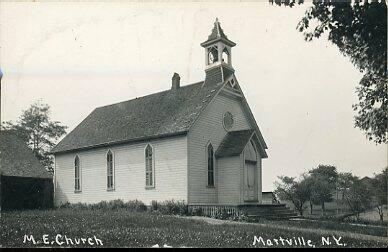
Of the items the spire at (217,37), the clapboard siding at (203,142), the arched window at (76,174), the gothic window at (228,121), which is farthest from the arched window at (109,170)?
the spire at (217,37)

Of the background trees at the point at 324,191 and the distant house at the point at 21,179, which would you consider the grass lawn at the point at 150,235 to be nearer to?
the distant house at the point at 21,179

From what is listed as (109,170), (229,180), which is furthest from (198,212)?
(109,170)

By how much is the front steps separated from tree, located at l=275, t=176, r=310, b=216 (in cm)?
2320

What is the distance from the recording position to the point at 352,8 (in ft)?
43.8

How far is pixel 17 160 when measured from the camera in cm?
3247

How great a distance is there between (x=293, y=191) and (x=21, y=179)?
31.3 metres

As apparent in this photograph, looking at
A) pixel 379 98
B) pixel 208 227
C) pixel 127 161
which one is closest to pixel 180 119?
pixel 127 161

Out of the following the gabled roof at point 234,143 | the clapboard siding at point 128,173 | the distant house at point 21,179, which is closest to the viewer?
the clapboard siding at point 128,173

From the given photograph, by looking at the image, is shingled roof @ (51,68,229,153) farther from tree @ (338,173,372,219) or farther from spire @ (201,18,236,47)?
tree @ (338,173,372,219)

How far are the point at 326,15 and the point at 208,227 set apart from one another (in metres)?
8.65

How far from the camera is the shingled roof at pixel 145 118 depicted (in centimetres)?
2562

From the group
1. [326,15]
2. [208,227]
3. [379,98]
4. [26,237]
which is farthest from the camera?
[208,227]

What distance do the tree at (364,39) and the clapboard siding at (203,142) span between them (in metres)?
11.1

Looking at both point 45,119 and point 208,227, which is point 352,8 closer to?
point 208,227
